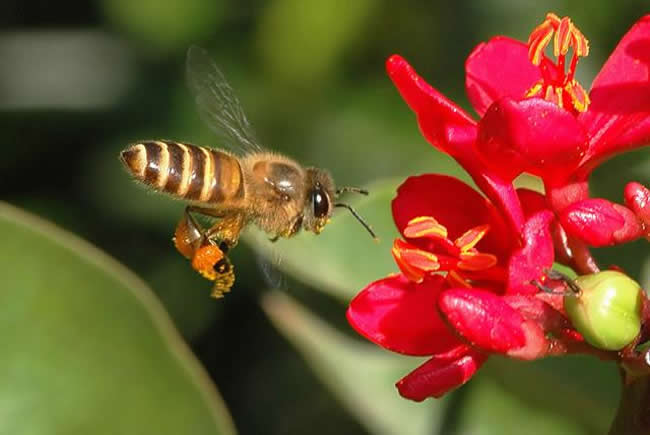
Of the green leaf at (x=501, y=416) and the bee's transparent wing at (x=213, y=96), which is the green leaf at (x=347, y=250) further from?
the green leaf at (x=501, y=416)

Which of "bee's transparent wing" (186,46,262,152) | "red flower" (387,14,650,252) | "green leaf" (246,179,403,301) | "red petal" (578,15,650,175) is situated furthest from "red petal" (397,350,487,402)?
"bee's transparent wing" (186,46,262,152)

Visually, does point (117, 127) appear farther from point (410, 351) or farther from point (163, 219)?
point (410, 351)

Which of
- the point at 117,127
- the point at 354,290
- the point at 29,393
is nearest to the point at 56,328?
the point at 29,393

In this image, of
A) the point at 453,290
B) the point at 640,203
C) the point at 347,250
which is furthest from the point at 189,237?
the point at 640,203

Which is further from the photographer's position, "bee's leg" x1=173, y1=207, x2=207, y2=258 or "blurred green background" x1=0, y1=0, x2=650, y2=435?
"blurred green background" x1=0, y1=0, x2=650, y2=435

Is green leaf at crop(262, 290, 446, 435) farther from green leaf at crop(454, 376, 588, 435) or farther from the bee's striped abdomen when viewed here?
the bee's striped abdomen

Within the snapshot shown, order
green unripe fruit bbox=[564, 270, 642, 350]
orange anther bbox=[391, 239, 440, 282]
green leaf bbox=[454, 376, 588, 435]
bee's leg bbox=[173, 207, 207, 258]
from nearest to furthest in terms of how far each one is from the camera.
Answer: green unripe fruit bbox=[564, 270, 642, 350], orange anther bbox=[391, 239, 440, 282], bee's leg bbox=[173, 207, 207, 258], green leaf bbox=[454, 376, 588, 435]
